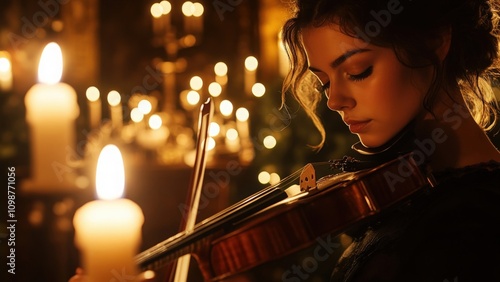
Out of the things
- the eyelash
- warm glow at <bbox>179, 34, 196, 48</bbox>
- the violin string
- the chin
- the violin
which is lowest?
→ the violin

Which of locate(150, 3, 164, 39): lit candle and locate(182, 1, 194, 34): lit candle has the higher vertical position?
locate(150, 3, 164, 39): lit candle

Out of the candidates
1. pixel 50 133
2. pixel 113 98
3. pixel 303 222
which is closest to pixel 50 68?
pixel 50 133

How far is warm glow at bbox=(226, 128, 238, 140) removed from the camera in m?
4.98

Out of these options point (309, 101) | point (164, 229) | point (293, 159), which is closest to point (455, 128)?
point (309, 101)

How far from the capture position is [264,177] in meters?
2.47

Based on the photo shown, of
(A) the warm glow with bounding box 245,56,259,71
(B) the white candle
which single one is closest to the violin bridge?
(B) the white candle

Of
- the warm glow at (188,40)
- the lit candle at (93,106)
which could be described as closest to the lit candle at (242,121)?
the lit candle at (93,106)

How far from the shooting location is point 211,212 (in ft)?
11.4

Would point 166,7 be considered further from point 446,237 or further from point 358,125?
point 446,237

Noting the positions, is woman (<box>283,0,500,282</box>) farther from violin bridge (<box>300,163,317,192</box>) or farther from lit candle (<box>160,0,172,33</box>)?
lit candle (<box>160,0,172,33</box>)

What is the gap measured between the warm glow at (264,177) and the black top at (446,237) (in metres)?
1.33

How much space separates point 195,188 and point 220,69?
14.2 feet

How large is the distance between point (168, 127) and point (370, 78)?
174 inches

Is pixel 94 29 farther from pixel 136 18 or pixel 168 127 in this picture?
pixel 168 127
